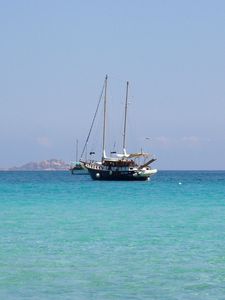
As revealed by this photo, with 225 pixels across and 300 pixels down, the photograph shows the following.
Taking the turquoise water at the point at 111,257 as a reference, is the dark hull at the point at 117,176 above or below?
below

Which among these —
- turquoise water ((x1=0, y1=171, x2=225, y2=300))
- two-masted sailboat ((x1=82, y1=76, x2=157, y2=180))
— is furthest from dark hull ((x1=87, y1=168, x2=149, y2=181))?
turquoise water ((x1=0, y1=171, x2=225, y2=300))

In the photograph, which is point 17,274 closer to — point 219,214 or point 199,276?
point 199,276

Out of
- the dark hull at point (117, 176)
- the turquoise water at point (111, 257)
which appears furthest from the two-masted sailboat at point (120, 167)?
the turquoise water at point (111, 257)

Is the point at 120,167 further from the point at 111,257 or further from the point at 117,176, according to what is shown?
the point at 111,257

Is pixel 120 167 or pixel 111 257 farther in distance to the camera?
pixel 120 167

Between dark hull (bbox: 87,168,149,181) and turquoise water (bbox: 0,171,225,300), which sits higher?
turquoise water (bbox: 0,171,225,300)

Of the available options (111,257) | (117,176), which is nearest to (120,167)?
(117,176)

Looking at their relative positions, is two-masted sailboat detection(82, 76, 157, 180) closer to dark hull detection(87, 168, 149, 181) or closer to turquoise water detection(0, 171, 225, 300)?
dark hull detection(87, 168, 149, 181)

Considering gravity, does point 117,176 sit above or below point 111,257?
below

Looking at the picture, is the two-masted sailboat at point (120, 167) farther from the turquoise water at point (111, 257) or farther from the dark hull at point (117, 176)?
the turquoise water at point (111, 257)

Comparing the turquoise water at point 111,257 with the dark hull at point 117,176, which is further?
the dark hull at point 117,176

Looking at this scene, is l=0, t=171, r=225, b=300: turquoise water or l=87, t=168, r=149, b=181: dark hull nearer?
l=0, t=171, r=225, b=300: turquoise water

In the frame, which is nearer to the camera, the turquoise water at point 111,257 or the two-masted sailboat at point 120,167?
the turquoise water at point 111,257

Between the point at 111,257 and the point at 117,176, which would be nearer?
the point at 111,257
